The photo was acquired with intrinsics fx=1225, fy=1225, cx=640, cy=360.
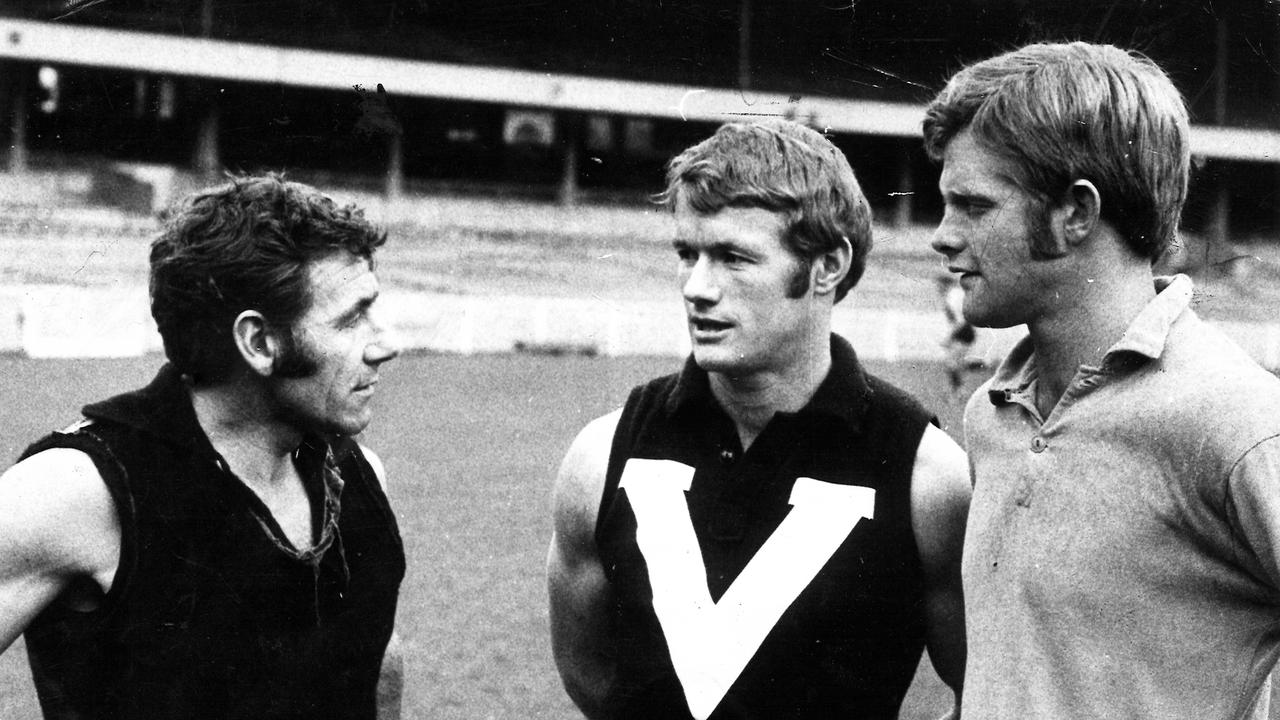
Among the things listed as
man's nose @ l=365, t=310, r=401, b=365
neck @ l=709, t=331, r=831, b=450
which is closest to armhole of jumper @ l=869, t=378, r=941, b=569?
neck @ l=709, t=331, r=831, b=450

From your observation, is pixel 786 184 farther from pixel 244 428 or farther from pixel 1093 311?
pixel 244 428

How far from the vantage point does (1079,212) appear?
2.06 meters

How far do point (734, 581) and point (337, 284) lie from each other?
1.00 m

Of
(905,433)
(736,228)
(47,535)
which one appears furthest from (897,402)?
(47,535)

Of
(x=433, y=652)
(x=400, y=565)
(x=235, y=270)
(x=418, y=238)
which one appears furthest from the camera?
(x=418, y=238)

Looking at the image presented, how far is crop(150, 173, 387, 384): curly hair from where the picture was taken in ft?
7.90

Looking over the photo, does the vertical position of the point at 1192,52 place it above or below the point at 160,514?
above

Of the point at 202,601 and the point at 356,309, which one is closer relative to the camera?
the point at 202,601

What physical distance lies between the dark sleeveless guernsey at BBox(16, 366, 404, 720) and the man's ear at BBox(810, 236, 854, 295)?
1072 mm

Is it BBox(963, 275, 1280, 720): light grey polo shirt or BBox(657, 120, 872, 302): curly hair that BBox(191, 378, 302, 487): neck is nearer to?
BBox(657, 120, 872, 302): curly hair

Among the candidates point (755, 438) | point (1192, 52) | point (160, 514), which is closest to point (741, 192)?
point (755, 438)

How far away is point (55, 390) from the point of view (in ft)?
40.6

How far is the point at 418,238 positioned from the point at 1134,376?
22.4 meters

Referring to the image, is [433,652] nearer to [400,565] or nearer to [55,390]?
[400,565]
